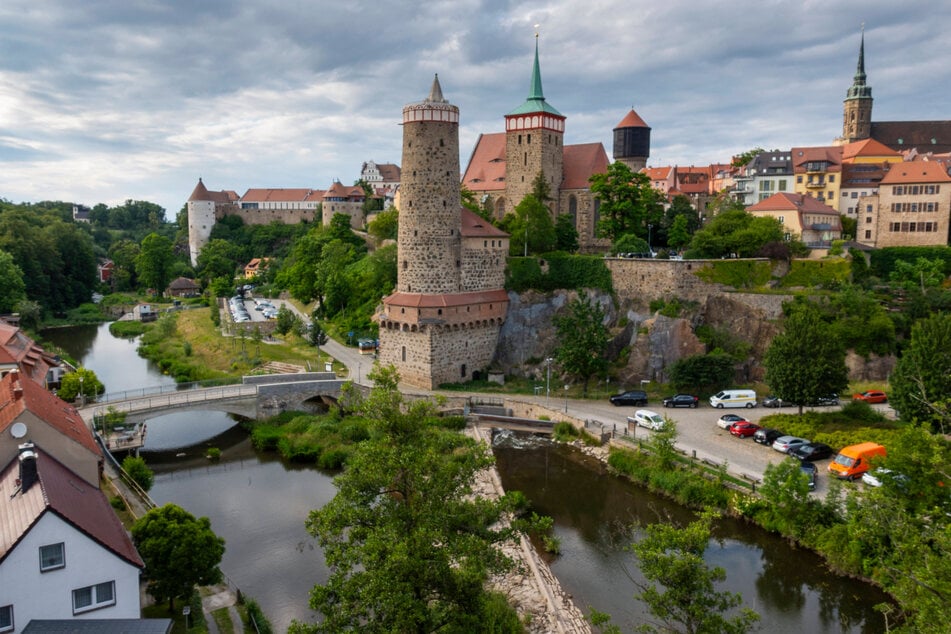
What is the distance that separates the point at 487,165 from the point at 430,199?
17.6 metres

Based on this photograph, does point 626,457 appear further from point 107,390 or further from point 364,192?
point 364,192

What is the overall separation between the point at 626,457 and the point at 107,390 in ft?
101

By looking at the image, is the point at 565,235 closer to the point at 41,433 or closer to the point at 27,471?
the point at 41,433

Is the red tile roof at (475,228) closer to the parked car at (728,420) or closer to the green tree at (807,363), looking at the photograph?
the parked car at (728,420)

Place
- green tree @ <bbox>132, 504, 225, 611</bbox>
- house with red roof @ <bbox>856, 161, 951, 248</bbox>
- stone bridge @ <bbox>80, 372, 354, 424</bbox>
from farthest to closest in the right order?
1. house with red roof @ <bbox>856, 161, 951, 248</bbox>
2. stone bridge @ <bbox>80, 372, 354, 424</bbox>
3. green tree @ <bbox>132, 504, 225, 611</bbox>

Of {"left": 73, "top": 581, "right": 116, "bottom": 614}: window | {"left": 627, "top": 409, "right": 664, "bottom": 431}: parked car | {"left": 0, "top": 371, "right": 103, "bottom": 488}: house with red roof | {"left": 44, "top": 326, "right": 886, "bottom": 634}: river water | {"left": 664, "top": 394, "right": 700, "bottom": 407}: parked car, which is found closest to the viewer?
{"left": 73, "top": 581, "right": 116, "bottom": 614}: window

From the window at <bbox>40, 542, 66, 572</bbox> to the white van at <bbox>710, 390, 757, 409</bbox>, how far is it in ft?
91.6

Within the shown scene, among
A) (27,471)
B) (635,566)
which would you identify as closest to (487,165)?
(635,566)

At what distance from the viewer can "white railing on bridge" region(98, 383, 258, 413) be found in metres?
29.3

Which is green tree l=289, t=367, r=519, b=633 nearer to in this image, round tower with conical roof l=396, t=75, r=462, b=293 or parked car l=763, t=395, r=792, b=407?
parked car l=763, t=395, r=792, b=407

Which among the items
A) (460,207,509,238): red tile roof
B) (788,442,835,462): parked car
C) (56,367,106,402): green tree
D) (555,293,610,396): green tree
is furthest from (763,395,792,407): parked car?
(56,367,106,402): green tree

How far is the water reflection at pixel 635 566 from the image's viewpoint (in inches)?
695

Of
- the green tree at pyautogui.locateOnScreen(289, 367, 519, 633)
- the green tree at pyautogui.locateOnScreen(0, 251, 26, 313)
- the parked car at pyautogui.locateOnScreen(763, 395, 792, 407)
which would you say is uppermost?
the green tree at pyautogui.locateOnScreen(0, 251, 26, 313)

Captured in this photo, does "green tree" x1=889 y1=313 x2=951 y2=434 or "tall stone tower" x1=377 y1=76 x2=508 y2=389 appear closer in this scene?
"green tree" x1=889 y1=313 x2=951 y2=434
